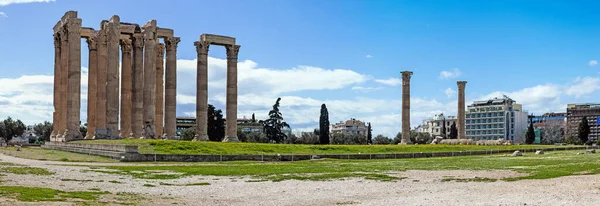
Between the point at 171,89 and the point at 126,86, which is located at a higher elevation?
the point at 126,86

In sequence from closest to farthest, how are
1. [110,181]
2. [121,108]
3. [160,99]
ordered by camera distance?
[110,181], [121,108], [160,99]

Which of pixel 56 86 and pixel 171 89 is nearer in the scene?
pixel 56 86

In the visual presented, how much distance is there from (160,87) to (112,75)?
12.0 metres

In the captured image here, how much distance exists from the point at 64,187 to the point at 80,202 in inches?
206

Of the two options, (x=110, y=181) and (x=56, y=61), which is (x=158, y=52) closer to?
(x=56, y=61)

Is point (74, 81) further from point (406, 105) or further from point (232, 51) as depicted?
point (406, 105)

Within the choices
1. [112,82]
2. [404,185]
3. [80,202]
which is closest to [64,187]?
[80,202]

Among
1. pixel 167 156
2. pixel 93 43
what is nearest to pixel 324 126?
pixel 93 43

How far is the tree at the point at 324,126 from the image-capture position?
115600 mm

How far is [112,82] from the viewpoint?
6400 centimetres

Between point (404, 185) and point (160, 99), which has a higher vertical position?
point (160, 99)

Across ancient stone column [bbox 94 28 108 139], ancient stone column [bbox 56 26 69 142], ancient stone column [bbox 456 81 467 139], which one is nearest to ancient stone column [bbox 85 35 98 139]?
ancient stone column [bbox 56 26 69 142]

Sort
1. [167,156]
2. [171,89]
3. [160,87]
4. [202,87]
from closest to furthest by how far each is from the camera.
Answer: [167,156] < [171,89] < [202,87] < [160,87]

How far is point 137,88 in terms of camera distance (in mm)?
66938
